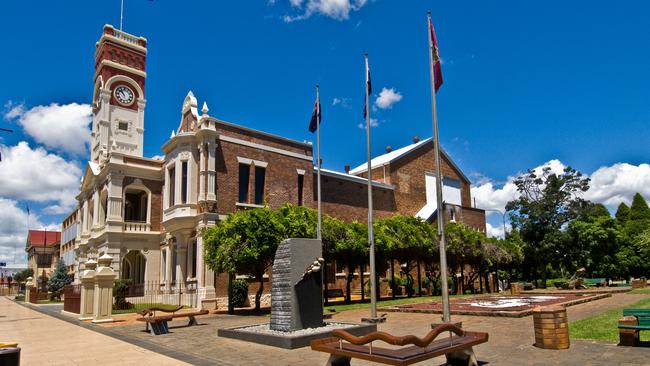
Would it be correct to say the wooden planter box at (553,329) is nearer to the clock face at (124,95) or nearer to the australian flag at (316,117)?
the australian flag at (316,117)

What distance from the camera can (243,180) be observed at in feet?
95.5

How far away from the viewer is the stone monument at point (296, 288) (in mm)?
12203

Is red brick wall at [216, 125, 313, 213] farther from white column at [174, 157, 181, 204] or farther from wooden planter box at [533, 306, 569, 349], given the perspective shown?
wooden planter box at [533, 306, 569, 349]

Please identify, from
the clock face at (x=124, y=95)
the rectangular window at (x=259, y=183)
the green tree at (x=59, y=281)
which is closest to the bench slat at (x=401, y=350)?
the rectangular window at (x=259, y=183)

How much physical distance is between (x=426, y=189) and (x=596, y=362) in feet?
130

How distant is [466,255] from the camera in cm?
3319

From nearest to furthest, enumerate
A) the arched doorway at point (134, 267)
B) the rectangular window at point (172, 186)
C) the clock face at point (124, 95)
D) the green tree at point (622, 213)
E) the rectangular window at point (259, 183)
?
the rectangular window at point (259, 183)
the rectangular window at point (172, 186)
the arched doorway at point (134, 267)
the clock face at point (124, 95)
the green tree at point (622, 213)

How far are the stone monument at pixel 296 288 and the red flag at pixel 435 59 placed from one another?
563 centimetres

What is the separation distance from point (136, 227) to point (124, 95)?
657 inches

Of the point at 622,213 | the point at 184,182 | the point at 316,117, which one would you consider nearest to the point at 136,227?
the point at 184,182

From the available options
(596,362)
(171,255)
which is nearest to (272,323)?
(596,362)

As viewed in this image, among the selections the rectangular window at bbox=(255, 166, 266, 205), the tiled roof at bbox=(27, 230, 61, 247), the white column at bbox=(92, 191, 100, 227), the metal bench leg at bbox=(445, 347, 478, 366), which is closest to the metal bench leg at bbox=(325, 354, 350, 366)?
the metal bench leg at bbox=(445, 347, 478, 366)

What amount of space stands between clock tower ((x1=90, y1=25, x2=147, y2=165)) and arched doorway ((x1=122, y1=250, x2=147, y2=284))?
10.1 m

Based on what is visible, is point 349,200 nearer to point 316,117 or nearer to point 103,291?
point 316,117
